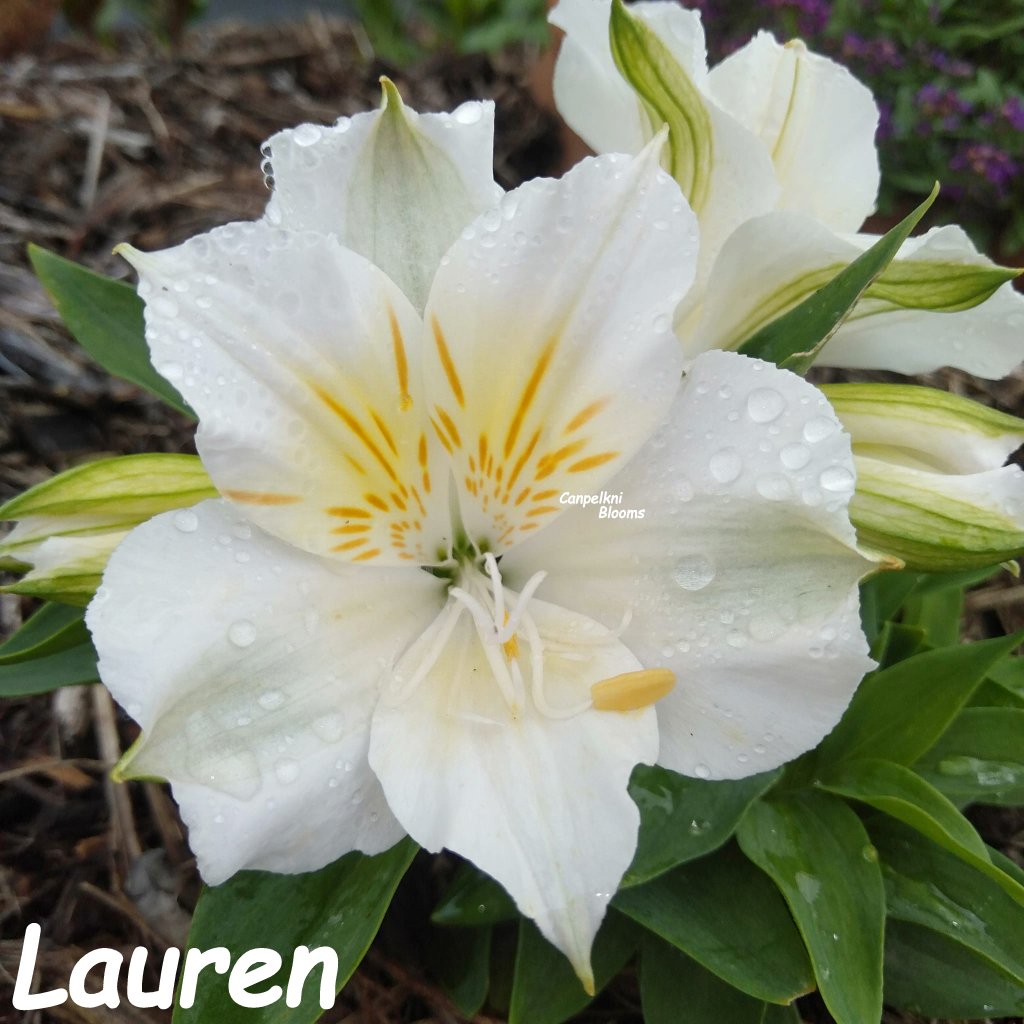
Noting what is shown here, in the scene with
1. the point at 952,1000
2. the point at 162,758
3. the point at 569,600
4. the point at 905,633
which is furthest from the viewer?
the point at 905,633

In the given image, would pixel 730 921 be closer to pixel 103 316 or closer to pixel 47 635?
pixel 47 635

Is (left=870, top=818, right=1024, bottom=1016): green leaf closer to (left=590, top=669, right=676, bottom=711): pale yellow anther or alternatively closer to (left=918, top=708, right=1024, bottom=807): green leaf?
(left=918, top=708, right=1024, bottom=807): green leaf

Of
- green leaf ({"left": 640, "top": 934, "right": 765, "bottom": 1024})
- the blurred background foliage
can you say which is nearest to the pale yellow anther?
green leaf ({"left": 640, "top": 934, "right": 765, "bottom": 1024})

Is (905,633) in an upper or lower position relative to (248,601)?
lower

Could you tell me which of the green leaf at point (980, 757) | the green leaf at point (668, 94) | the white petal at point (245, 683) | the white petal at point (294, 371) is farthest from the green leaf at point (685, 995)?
the green leaf at point (668, 94)

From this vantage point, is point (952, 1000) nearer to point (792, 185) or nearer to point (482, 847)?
point (482, 847)

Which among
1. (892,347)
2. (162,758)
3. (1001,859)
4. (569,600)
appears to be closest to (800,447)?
(569,600)

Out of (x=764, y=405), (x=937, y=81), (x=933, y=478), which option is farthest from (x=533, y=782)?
(x=937, y=81)
